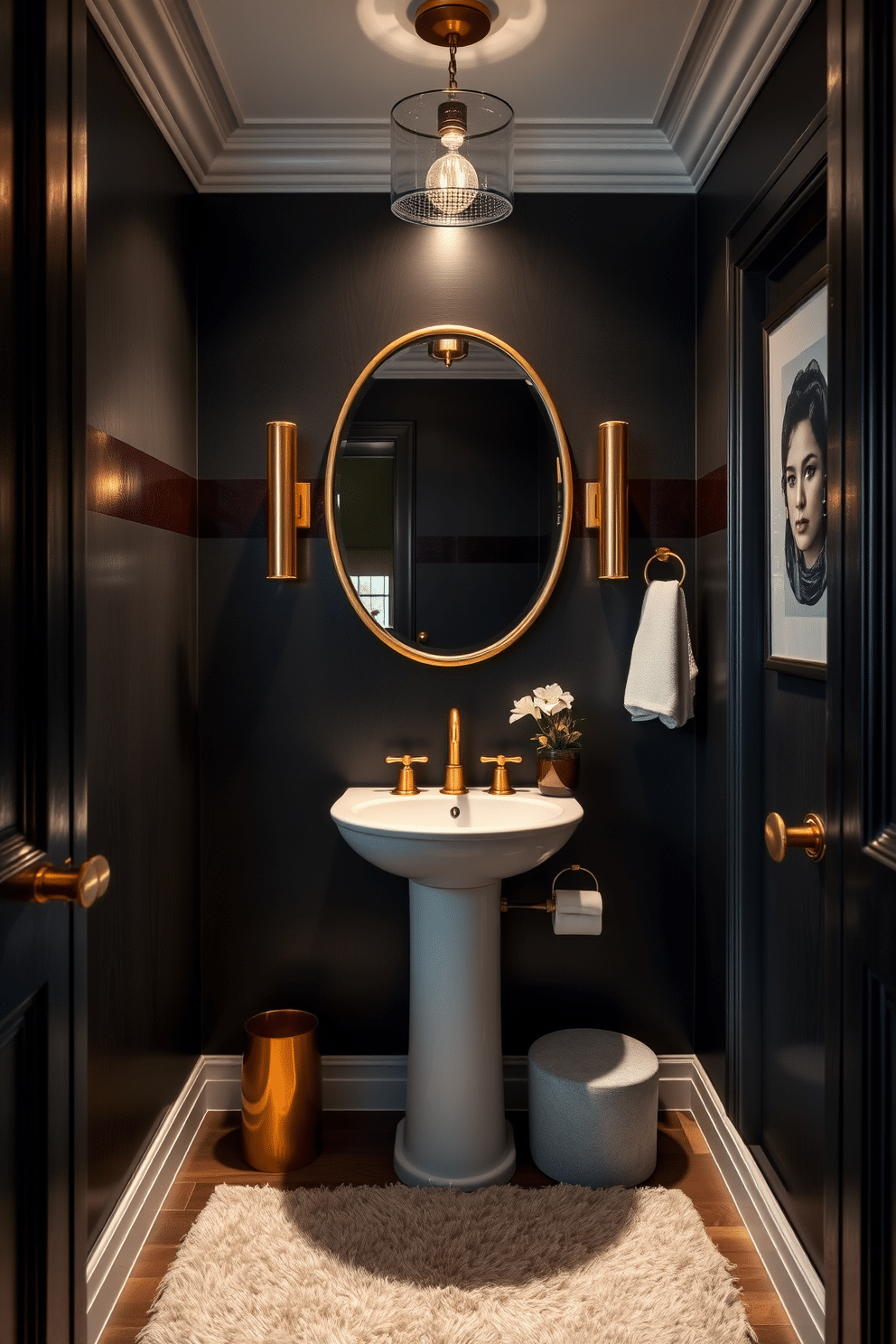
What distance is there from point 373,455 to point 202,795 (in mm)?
995

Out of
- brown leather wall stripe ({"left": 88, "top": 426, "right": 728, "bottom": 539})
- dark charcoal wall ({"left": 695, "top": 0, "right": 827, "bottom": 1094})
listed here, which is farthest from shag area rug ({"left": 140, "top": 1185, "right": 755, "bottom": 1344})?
brown leather wall stripe ({"left": 88, "top": 426, "right": 728, "bottom": 539})

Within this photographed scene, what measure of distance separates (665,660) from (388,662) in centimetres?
70

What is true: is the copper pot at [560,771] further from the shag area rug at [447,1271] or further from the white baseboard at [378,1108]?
the shag area rug at [447,1271]

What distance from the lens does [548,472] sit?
2428mm

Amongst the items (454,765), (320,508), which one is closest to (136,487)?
(320,508)

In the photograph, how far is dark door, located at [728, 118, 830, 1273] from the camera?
5.67 ft

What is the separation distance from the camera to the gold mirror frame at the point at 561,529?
241 cm

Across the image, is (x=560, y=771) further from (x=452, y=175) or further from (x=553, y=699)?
(x=452, y=175)

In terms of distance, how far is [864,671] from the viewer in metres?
Answer: 0.95

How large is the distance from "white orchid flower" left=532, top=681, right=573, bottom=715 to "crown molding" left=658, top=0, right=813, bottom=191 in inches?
52.1

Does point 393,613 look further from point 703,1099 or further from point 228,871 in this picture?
point 703,1099

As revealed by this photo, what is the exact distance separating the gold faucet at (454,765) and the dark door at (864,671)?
1.41 metres

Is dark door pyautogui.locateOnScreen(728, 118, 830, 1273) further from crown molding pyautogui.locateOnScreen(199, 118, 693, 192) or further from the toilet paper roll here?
crown molding pyautogui.locateOnScreen(199, 118, 693, 192)

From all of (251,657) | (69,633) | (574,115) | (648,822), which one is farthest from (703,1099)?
(574,115)
